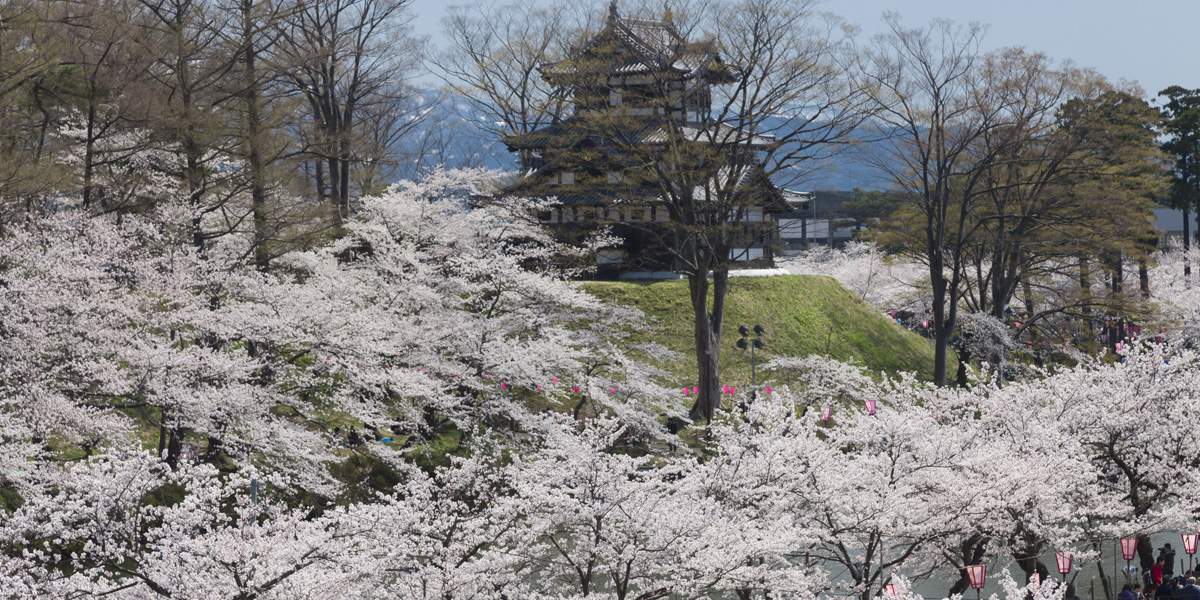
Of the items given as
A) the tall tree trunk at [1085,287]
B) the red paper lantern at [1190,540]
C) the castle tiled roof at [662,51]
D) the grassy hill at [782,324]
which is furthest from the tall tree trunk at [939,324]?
the red paper lantern at [1190,540]

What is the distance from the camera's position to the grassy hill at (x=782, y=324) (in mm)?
32938

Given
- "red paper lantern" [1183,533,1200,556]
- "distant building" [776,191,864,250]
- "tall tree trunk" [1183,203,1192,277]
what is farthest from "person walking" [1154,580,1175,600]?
"distant building" [776,191,864,250]

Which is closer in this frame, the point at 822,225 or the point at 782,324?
the point at 782,324

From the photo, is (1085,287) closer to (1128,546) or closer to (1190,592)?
(1128,546)

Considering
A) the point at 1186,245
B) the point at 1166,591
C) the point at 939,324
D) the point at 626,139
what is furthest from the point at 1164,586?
the point at 1186,245

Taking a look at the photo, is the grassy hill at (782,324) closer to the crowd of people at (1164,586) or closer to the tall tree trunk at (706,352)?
the tall tree trunk at (706,352)

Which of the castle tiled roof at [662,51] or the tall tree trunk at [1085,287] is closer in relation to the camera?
the castle tiled roof at [662,51]

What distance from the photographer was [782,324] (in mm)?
34875

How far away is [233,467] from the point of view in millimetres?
18797

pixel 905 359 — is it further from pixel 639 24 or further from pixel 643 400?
pixel 639 24

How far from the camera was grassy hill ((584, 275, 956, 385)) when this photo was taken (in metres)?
32.9

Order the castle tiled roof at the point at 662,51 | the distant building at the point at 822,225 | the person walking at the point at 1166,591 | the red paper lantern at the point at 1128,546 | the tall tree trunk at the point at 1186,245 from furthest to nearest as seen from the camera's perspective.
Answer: the distant building at the point at 822,225 < the tall tree trunk at the point at 1186,245 < the castle tiled roof at the point at 662,51 < the red paper lantern at the point at 1128,546 < the person walking at the point at 1166,591

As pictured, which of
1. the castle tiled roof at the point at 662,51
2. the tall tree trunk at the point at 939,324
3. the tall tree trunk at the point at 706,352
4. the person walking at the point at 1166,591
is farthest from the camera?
the tall tree trunk at the point at 939,324

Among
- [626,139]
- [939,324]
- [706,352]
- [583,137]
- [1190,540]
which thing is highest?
[583,137]
